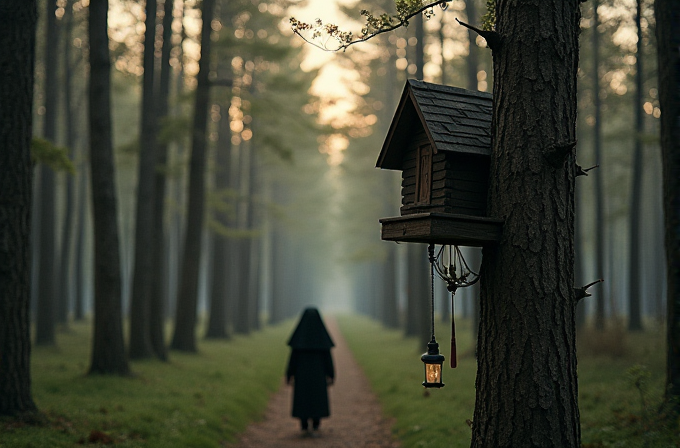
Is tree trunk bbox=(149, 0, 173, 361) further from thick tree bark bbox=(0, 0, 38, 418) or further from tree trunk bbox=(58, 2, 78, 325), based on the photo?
thick tree bark bbox=(0, 0, 38, 418)

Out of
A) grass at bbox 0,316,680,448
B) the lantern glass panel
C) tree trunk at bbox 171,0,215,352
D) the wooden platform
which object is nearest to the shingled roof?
the wooden platform

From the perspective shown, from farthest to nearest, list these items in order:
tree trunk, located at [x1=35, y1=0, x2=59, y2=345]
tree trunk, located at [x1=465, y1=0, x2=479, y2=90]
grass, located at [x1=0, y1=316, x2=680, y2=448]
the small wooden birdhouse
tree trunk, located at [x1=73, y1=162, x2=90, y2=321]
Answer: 1. tree trunk, located at [x1=73, y1=162, x2=90, y2=321]
2. tree trunk, located at [x1=35, y1=0, x2=59, y2=345]
3. tree trunk, located at [x1=465, y1=0, x2=479, y2=90]
4. grass, located at [x1=0, y1=316, x2=680, y2=448]
5. the small wooden birdhouse

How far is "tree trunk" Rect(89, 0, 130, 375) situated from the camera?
40.5ft

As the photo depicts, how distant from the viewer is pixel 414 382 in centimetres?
1456

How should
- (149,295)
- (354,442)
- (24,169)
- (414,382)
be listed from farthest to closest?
(149,295)
(414,382)
(354,442)
(24,169)

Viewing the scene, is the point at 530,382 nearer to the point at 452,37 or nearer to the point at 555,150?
the point at 555,150

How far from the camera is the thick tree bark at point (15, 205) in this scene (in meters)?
8.07

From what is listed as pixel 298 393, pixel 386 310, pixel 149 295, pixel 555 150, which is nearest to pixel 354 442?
pixel 298 393

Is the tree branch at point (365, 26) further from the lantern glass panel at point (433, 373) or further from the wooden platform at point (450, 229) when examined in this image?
the lantern glass panel at point (433, 373)

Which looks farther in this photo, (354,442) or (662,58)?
(354,442)

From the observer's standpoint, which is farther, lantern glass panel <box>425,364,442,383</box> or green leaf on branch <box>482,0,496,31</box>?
green leaf on branch <box>482,0,496,31</box>

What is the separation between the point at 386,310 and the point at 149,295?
2190 centimetres

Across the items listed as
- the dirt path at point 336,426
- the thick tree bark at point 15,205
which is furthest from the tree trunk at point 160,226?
the thick tree bark at point 15,205

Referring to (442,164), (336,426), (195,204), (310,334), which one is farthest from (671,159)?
(195,204)
